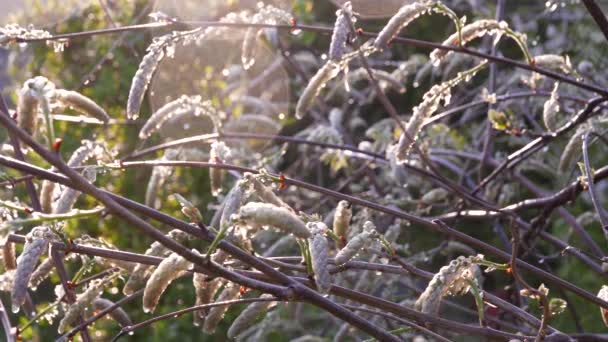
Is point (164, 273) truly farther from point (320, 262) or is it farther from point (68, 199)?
point (68, 199)

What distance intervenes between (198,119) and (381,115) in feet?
4.40

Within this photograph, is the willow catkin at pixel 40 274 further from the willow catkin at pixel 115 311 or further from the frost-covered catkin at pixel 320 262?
the frost-covered catkin at pixel 320 262

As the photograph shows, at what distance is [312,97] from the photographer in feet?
6.42

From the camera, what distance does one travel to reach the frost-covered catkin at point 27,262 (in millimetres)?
1323

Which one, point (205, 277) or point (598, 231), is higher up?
point (205, 277)

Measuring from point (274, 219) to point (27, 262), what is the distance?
1.37 feet

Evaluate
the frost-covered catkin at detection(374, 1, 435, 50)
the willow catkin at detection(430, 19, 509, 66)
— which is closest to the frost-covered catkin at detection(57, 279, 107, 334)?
the frost-covered catkin at detection(374, 1, 435, 50)

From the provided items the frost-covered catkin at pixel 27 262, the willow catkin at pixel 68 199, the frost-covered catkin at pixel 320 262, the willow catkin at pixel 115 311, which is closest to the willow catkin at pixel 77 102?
the willow catkin at pixel 68 199

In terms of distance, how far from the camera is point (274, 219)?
48.0 inches

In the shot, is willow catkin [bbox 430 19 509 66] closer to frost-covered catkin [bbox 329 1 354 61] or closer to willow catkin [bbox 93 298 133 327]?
frost-covered catkin [bbox 329 1 354 61]

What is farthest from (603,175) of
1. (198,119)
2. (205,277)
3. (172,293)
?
(198,119)

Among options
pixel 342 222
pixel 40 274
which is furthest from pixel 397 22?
pixel 40 274

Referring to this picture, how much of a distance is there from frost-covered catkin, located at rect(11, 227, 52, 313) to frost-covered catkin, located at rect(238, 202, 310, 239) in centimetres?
36

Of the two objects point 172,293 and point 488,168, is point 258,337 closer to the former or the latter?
point 172,293
